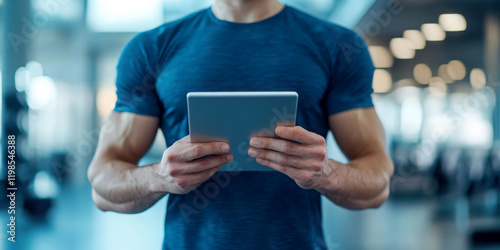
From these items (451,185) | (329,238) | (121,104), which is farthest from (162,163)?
(451,185)

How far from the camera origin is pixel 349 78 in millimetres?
1181

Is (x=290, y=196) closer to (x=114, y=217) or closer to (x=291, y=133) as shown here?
(x=291, y=133)

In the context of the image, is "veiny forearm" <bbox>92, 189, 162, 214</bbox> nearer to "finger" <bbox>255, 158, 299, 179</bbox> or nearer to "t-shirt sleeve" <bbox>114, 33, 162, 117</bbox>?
"t-shirt sleeve" <bbox>114, 33, 162, 117</bbox>

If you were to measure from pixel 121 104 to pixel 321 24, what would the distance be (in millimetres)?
611

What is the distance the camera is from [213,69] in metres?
1.14

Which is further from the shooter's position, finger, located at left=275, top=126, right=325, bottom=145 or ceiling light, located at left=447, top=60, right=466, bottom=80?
ceiling light, located at left=447, top=60, right=466, bottom=80

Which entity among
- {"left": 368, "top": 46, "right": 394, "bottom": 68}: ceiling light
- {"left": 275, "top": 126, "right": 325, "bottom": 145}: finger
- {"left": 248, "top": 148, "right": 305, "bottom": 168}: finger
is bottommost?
{"left": 248, "top": 148, "right": 305, "bottom": 168}: finger

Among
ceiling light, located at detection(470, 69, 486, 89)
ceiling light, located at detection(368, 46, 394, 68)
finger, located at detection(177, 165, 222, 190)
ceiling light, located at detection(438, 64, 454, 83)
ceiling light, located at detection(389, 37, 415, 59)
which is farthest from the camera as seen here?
ceiling light, located at detection(368, 46, 394, 68)

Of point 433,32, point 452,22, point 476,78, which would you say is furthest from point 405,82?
point 452,22

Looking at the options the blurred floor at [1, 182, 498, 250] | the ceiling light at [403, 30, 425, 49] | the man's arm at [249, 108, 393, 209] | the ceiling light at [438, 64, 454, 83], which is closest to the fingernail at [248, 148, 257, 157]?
the man's arm at [249, 108, 393, 209]

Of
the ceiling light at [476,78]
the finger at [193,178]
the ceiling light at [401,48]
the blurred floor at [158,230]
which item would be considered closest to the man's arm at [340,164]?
the finger at [193,178]

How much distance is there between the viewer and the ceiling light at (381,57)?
32.3 feet

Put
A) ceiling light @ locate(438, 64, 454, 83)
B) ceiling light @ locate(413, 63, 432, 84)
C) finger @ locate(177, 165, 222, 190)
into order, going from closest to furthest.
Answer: finger @ locate(177, 165, 222, 190), ceiling light @ locate(438, 64, 454, 83), ceiling light @ locate(413, 63, 432, 84)

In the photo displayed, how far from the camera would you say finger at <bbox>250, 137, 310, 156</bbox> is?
832 mm
